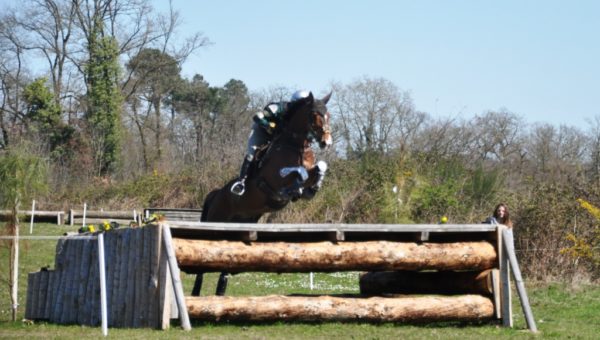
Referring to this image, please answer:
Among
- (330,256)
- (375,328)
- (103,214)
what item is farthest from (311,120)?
(103,214)

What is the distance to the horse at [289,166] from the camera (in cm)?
1465

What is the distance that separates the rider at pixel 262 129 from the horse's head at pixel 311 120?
0.24 meters

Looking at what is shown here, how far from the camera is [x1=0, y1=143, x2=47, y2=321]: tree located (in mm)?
14156

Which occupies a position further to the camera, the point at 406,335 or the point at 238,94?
the point at 238,94

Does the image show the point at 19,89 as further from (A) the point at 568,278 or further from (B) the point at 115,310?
(B) the point at 115,310

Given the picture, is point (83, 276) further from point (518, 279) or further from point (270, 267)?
point (518, 279)

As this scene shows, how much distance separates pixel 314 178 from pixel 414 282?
236 cm

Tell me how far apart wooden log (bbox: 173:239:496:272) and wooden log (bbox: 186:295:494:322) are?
42cm

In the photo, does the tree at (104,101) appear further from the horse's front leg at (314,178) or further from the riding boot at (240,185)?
the horse's front leg at (314,178)

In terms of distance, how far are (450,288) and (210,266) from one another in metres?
3.93

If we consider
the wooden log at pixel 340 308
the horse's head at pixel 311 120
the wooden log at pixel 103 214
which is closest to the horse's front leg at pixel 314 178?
the horse's head at pixel 311 120

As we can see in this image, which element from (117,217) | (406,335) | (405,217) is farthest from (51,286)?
(117,217)

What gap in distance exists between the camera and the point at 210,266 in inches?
480

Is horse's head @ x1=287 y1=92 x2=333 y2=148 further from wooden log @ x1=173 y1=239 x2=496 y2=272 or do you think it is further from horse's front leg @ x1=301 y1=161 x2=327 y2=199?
wooden log @ x1=173 y1=239 x2=496 y2=272
